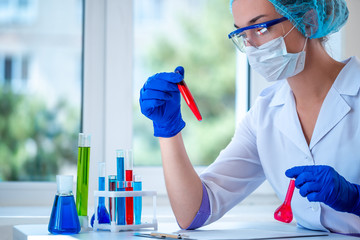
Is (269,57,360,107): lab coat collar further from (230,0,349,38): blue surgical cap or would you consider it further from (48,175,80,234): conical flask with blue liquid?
(48,175,80,234): conical flask with blue liquid

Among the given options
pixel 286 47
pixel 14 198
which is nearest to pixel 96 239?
pixel 286 47

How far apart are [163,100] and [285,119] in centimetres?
45

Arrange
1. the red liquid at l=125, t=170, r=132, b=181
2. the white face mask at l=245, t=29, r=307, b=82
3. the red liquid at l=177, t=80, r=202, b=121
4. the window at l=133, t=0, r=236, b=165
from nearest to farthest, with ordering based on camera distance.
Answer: the red liquid at l=177, t=80, r=202, b=121 < the red liquid at l=125, t=170, r=132, b=181 < the white face mask at l=245, t=29, r=307, b=82 < the window at l=133, t=0, r=236, b=165

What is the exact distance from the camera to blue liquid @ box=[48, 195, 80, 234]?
128 cm

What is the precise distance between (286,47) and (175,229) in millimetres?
664

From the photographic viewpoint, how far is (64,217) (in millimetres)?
1287

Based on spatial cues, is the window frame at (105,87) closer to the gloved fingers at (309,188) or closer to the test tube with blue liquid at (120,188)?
the test tube with blue liquid at (120,188)

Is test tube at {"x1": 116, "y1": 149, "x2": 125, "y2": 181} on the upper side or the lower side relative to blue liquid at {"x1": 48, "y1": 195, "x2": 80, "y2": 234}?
upper

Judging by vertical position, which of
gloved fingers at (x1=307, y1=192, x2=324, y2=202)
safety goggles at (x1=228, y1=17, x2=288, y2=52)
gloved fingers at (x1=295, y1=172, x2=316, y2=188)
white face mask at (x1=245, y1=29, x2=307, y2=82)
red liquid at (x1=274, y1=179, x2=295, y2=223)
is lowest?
red liquid at (x1=274, y1=179, x2=295, y2=223)

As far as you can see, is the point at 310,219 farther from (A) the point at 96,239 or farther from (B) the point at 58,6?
(B) the point at 58,6

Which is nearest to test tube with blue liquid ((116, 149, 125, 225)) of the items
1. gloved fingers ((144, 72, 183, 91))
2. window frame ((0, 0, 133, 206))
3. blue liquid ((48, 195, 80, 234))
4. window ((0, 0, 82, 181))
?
blue liquid ((48, 195, 80, 234))

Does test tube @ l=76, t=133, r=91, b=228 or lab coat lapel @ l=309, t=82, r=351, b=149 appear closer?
test tube @ l=76, t=133, r=91, b=228

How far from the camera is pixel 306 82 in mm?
1623

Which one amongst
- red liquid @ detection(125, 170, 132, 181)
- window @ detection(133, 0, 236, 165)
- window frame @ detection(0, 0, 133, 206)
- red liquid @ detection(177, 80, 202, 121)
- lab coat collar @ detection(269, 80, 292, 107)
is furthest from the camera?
window @ detection(133, 0, 236, 165)
